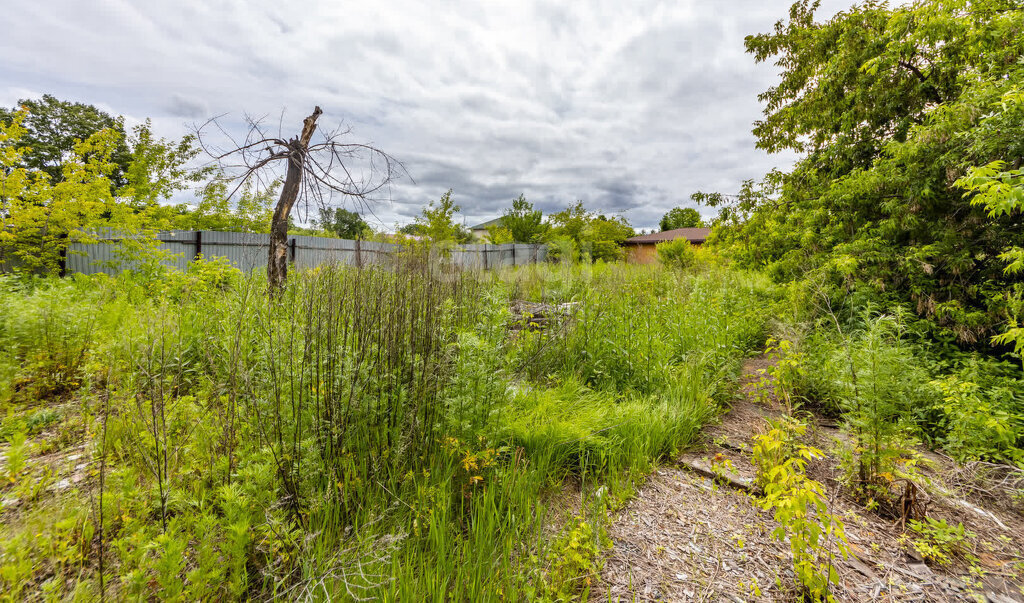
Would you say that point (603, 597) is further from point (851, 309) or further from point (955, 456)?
Result: point (851, 309)

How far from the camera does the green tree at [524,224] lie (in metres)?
20.8

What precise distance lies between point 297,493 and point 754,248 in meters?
7.20

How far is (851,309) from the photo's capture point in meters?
4.37

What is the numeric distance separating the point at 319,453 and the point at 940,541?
3062mm

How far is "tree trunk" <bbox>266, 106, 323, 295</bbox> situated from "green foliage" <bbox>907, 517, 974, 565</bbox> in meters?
4.98

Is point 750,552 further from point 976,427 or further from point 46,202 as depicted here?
→ point 46,202

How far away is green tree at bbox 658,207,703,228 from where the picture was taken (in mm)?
43031

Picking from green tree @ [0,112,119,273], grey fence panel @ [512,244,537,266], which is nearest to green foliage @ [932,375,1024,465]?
green tree @ [0,112,119,273]

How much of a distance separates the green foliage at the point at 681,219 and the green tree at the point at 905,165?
A: 3827 centimetres

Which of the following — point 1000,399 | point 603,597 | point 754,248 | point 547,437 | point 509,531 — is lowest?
point 603,597

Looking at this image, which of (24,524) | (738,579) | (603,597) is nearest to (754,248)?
(738,579)

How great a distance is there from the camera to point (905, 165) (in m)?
4.18

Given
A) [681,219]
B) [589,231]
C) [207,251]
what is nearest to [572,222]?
[589,231]

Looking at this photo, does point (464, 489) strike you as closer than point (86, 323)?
Yes
